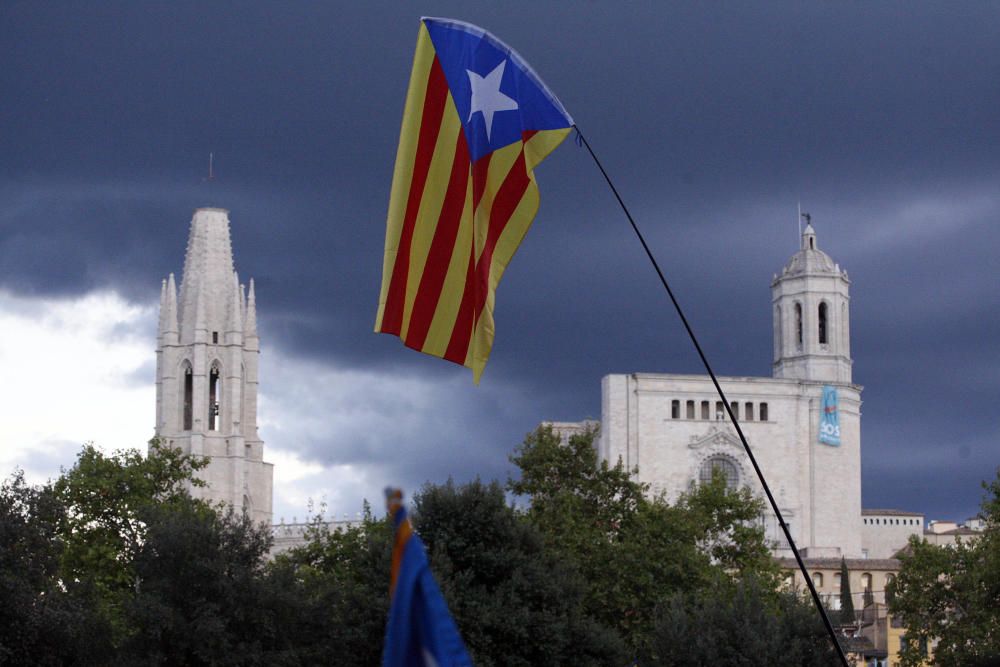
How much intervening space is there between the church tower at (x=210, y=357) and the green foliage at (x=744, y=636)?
122920 mm

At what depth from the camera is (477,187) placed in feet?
58.4

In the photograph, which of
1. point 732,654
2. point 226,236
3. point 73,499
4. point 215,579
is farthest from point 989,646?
point 226,236

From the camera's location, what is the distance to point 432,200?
17.6 meters

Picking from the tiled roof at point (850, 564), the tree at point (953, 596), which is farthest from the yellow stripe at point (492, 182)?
the tiled roof at point (850, 564)

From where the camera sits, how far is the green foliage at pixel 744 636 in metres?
54.0

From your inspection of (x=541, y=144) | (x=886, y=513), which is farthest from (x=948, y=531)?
(x=541, y=144)

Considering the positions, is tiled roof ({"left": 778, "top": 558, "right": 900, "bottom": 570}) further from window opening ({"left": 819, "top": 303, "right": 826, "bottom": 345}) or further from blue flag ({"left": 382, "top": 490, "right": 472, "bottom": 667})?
blue flag ({"left": 382, "top": 490, "right": 472, "bottom": 667})

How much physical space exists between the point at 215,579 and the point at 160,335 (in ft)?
420

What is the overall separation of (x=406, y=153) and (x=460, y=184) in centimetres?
62

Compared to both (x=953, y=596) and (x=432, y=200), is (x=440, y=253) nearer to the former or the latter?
(x=432, y=200)

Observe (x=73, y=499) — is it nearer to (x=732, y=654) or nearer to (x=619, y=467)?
(x=619, y=467)

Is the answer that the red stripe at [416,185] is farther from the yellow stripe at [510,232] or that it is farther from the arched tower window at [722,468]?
the arched tower window at [722,468]

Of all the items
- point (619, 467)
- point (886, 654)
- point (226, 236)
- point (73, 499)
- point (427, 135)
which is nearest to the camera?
point (427, 135)

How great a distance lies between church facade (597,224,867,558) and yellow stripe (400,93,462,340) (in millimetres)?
136570
